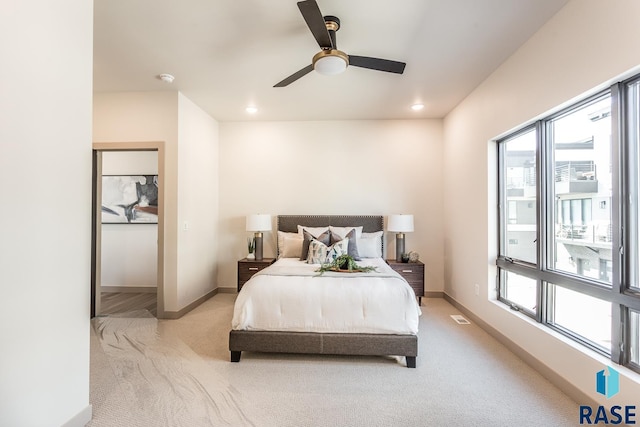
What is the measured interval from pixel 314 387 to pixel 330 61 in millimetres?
2566

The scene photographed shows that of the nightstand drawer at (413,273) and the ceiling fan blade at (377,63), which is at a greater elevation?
the ceiling fan blade at (377,63)

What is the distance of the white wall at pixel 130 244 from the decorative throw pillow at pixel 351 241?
320 centimetres

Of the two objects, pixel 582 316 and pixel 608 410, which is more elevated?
pixel 582 316

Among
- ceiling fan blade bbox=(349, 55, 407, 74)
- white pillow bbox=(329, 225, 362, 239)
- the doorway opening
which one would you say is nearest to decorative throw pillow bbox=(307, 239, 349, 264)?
white pillow bbox=(329, 225, 362, 239)

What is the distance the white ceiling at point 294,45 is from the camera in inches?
88.4

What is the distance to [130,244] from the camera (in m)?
5.16

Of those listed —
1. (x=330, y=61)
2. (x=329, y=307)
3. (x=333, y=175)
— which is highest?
(x=330, y=61)

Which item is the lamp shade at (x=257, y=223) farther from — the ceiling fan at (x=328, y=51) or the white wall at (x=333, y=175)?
the ceiling fan at (x=328, y=51)

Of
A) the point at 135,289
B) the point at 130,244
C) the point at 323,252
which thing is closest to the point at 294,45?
the point at 323,252

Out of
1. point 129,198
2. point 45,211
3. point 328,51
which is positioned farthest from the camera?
point 129,198

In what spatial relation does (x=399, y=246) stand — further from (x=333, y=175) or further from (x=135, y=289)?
(x=135, y=289)

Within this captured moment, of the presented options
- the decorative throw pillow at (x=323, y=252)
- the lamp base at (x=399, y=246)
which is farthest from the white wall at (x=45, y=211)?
the lamp base at (x=399, y=246)

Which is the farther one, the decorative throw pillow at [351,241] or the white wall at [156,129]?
the decorative throw pillow at [351,241]

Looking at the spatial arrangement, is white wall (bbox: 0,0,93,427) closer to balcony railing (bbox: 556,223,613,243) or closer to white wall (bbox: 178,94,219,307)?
white wall (bbox: 178,94,219,307)
